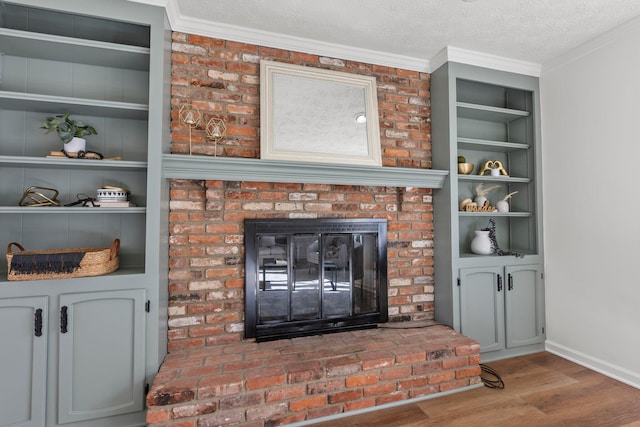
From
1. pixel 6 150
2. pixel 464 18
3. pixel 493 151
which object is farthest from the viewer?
pixel 493 151

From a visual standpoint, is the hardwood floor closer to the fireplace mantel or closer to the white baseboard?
the white baseboard

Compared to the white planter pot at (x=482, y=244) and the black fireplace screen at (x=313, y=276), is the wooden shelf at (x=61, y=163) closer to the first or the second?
the black fireplace screen at (x=313, y=276)

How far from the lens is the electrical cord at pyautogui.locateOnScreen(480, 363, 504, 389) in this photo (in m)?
2.29

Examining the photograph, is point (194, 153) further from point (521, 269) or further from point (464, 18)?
A: point (521, 269)

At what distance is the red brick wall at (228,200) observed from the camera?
222 centimetres

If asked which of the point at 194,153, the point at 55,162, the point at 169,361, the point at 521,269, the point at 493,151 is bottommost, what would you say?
the point at 169,361

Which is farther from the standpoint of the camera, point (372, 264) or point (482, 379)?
point (372, 264)

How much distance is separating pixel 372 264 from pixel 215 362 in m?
1.39

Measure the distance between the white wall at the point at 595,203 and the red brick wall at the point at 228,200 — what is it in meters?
1.41

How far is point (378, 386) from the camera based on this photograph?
2.04 metres

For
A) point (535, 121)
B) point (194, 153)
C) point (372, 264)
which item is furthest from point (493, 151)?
point (194, 153)

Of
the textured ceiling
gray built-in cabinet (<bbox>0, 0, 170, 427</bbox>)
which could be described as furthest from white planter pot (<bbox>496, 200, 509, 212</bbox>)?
gray built-in cabinet (<bbox>0, 0, 170, 427</bbox>)

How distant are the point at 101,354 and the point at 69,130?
4.33ft

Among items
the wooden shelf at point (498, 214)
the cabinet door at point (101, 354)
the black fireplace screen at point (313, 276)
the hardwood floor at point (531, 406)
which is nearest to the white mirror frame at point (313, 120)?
the black fireplace screen at point (313, 276)
